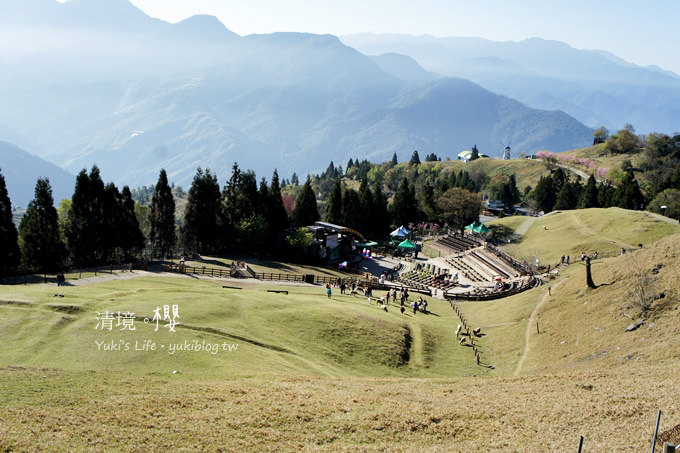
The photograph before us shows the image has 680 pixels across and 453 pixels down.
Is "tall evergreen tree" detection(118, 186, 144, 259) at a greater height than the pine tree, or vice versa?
the pine tree

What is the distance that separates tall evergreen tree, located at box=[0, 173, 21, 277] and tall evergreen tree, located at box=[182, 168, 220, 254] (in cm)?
2227

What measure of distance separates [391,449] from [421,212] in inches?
4017

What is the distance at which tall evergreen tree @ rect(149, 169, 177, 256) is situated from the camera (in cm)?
7494

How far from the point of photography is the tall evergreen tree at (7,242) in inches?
2205

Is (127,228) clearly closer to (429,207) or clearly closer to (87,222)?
(87,222)

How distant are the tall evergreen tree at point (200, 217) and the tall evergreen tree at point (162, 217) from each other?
265cm

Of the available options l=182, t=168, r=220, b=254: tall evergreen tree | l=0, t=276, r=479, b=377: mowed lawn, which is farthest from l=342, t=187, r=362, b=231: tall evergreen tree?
l=0, t=276, r=479, b=377: mowed lawn

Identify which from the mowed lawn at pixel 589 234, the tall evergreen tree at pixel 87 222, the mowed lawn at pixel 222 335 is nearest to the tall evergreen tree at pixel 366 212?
the mowed lawn at pixel 589 234

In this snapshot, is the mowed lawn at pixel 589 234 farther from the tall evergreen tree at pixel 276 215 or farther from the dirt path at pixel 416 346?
the tall evergreen tree at pixel 276 215

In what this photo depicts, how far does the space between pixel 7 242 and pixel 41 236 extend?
3.79 metres

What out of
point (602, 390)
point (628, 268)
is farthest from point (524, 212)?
point (602, 390)

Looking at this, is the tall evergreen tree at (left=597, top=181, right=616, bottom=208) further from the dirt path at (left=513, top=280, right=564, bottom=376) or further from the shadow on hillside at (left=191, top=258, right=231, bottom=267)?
the shadow on hillside at (left=191, top=258, right=231, bottom=267)

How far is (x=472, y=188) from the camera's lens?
162125 mm

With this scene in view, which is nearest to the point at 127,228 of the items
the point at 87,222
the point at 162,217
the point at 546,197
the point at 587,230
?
the point at 87,222
